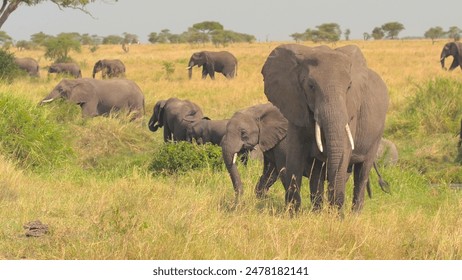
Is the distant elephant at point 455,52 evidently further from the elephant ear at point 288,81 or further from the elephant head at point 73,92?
the elephant ear at point 288,81

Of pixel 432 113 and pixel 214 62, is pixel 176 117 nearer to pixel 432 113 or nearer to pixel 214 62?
pixel 432 113

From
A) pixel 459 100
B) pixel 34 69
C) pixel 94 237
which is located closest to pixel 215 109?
pixel 459 100

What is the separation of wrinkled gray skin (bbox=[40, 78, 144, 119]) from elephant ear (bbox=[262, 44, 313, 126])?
8.84m

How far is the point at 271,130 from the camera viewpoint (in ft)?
26.2

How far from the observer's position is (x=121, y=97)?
1644 cm

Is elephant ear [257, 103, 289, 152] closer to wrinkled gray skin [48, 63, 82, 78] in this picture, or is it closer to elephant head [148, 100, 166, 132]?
elephant head [148, 100, 166, 132]

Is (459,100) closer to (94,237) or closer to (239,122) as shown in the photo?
(239,122)

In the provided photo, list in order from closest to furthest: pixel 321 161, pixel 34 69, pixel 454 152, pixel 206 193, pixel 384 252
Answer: pixel 384 252 < pixel 321 161 < pixel 206 193 < pixel 454 152 < pixel 34 69

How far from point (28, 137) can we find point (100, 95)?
244 inches

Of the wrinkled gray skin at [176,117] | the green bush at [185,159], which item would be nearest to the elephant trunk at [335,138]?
the green bush at [185,159]

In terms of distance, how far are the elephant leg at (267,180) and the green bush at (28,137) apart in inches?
129

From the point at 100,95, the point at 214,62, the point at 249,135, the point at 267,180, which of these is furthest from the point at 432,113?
the point at 214,62

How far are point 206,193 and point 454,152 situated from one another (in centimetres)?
549

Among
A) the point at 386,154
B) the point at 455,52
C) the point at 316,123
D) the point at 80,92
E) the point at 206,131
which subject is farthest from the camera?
the point at 455,52
